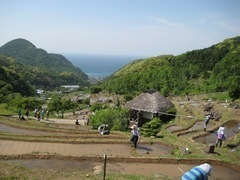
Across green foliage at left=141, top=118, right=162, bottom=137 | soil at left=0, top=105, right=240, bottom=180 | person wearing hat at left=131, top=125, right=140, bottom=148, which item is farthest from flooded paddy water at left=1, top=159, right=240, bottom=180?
green foliage at left=141, top=118, right=162, bottom=137

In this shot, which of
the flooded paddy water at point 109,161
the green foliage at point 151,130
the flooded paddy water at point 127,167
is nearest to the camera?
the flooded paddy water at point 127,167

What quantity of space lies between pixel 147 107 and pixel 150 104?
2.03ft

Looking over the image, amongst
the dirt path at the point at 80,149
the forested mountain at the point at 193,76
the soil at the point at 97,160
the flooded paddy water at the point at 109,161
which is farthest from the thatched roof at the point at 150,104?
the forested mountain at the point at 193,76

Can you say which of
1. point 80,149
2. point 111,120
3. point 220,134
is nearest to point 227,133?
point 220,134

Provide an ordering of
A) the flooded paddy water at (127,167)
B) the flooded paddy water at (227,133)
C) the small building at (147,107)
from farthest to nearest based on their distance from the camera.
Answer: the small building at (147,107)
the flooded paddy water at (227,133)
the flooded paddy water at (127,167)

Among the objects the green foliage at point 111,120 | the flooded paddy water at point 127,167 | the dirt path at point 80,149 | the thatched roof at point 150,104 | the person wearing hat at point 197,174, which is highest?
the person wearing hat at point 197,174

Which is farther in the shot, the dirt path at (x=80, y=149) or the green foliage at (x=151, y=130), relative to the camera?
the green foliage at (x=151, y=130)

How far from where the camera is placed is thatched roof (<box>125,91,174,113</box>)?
34.8 m

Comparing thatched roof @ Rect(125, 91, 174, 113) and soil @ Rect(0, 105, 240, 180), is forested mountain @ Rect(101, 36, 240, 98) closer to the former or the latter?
thatched roof @ Rect(125, 91, 174, 113)

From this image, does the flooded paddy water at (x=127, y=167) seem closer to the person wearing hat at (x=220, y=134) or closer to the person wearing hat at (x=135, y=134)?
the person wearing hat at (x=135, y=134)

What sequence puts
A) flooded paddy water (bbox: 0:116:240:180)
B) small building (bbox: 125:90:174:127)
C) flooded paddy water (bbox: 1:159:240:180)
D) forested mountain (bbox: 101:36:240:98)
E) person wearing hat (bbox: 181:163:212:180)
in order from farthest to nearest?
forested mountain (bbox: 101:36:240:98) → small building (bbox: 125:90:174:127) → flooded paddy water (bbox: 0:116:240:180) → flooded paddy water (bbox: 1:159:240:180) → person wearing hat (bbox: 181:163:212:180)

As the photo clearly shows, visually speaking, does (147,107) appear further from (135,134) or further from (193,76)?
(193,76)

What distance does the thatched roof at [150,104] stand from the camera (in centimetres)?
3478

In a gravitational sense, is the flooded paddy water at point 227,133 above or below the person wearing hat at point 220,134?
below
